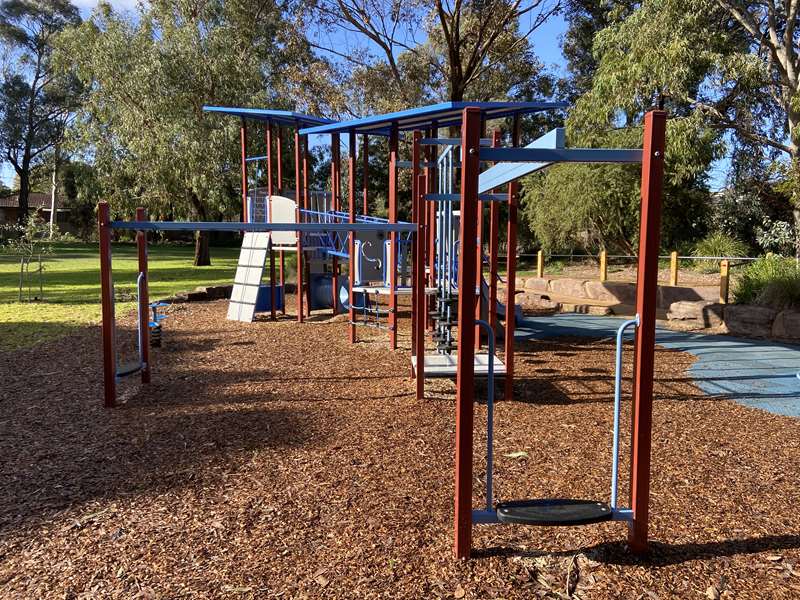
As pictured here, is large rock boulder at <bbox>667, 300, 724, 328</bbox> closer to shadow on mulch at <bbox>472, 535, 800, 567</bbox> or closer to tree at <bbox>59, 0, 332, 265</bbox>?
shadow on mulch at <bbox>472, 535, 800, 567</bbox>

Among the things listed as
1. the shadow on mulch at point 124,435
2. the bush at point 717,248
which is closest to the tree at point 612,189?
the bush at point 717,248

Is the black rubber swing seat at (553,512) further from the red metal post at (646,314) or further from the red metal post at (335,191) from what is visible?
the red metal post at (335,191)

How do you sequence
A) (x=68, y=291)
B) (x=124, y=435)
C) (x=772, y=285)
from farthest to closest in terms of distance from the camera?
1. (x=68, y=291)
2. (x=772, y=285)
3. (x=124, y=435)

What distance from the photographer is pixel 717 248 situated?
1684 cm

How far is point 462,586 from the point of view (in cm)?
272

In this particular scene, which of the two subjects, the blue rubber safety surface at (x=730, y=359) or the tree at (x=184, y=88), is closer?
the blue rubber safety surface at (x=730, y=359)

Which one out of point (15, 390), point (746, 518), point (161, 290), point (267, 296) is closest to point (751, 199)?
point (267, 296)

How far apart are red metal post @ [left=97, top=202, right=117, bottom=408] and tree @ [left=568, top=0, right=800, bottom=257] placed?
39.8 ft

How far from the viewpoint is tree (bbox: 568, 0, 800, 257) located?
13.5 meters

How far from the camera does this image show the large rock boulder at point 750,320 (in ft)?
31.8

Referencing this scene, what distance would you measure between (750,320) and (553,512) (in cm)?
845

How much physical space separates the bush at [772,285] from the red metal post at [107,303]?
9.24 meters

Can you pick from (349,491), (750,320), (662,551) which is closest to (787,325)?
(750,320)

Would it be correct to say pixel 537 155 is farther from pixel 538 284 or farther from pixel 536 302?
pixel 538 284
